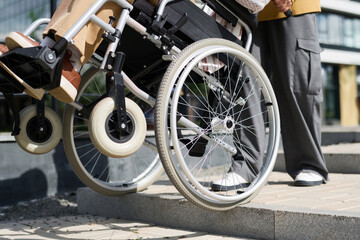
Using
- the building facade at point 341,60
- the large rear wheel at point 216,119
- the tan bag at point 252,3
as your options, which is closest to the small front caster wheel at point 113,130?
the large rear wheel at point 216,119

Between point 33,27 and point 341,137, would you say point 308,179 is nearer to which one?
point 33,27

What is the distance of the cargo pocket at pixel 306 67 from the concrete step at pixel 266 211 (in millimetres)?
647

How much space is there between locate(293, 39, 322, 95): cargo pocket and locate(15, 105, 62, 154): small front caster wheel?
A: 1.57m

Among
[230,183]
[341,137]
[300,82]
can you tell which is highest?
[300,82]

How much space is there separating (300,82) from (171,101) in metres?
1.34

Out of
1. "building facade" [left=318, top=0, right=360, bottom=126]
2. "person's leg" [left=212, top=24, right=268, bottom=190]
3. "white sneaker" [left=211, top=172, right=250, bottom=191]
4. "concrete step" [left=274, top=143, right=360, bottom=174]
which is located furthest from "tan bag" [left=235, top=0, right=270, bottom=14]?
"building facade" [left=318, top=0, right=360, bottom=126]

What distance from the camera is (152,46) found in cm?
264

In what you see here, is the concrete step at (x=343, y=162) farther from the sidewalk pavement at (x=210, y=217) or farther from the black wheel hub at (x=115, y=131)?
the black wheel hub at (x=115, y=131)

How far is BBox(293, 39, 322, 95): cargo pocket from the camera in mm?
3223

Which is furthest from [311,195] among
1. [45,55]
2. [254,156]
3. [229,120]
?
[45,55]

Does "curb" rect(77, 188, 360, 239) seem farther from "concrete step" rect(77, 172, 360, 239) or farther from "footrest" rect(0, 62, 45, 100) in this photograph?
"footrest" rect(0, 62, 45, 100)

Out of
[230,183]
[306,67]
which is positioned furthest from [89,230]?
[306,67]

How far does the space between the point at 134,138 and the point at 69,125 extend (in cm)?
84

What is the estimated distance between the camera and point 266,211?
2.46 m
